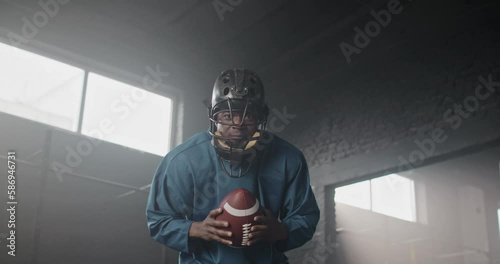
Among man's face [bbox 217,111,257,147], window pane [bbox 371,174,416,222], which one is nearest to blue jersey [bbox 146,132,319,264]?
man's face [bbox 217,111,257,147]

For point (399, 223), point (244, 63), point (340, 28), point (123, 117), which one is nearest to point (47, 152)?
point (123, 117)

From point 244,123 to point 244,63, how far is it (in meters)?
5.83

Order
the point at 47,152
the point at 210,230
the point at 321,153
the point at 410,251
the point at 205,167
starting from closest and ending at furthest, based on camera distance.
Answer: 1. the point at 210,230
2. the point at 205,167
3. the point at 47,152
4. the point at 321,153
5. the point at 410,251

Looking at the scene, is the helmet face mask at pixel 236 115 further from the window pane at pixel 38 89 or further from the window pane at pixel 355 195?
the window pane at pixel 355 195

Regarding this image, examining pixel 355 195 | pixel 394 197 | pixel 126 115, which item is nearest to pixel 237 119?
pixel 126 115

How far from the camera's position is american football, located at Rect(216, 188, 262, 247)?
167 centimetres

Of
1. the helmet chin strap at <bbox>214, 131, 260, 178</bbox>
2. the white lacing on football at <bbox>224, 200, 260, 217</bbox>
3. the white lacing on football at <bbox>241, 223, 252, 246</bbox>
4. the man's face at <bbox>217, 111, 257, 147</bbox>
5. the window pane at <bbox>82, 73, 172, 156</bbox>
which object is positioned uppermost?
the window pane at <bbox>82, 73, 172, 156</bbox>

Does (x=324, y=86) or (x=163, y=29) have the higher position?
(x=163, y=29)

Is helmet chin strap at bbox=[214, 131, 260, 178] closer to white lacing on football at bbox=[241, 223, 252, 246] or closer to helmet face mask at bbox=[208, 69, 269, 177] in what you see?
helmet face mask at bbox=[208, 69, 269, 177]

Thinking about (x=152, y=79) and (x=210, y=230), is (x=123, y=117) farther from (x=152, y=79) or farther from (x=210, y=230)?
(x=210, y=230)

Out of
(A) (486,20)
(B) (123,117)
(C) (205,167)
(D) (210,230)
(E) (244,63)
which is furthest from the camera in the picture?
(E) (244,63)

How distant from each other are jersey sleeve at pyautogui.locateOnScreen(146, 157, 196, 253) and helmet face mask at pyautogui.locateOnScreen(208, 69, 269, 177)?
0.15 meters

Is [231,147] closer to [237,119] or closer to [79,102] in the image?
[237,119]

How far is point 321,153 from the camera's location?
7.03 meters
